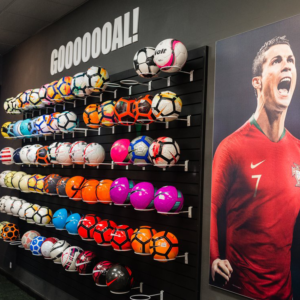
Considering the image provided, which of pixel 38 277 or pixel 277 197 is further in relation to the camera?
pixel 38 277

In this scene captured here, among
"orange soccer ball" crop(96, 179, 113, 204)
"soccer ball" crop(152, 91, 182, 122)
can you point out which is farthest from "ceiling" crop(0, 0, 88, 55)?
"orange soccer ball" crop(96, 179, 113, 204)

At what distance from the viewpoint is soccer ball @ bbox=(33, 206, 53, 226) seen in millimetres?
4883

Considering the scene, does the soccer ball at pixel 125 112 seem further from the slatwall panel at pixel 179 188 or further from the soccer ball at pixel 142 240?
the soccer ball at pixel 142 240

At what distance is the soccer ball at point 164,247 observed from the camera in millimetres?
3111

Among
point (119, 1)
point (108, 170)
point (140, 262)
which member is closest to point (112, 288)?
point (140, 262)

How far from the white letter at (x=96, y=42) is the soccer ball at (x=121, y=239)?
7.27ft

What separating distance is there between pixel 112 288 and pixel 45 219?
5.62 feet

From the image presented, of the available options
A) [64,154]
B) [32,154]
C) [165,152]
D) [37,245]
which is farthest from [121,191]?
[32,154]

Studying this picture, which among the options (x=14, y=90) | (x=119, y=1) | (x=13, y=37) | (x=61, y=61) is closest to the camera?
(x=119, y=1)

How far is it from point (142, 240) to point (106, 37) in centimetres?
248

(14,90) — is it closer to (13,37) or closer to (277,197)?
(13,37)

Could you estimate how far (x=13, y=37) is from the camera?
248 inches

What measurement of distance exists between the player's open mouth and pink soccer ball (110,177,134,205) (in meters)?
1.63

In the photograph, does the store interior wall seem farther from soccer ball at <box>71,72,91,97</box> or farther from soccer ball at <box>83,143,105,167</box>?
soccer ball at <box>83,143,105,167</box>
